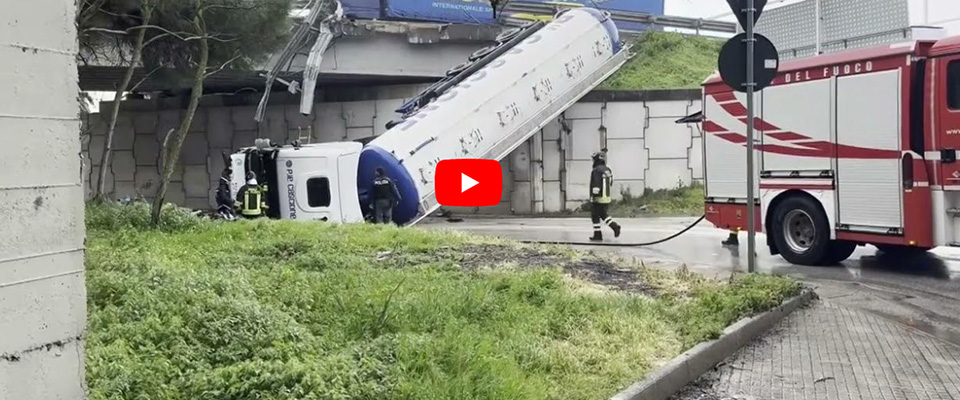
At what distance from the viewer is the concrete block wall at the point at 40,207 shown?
2.70m

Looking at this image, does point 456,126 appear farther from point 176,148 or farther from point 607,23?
point 607,23

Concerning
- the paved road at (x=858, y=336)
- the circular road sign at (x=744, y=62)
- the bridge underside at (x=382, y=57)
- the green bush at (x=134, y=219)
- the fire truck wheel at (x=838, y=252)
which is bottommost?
the paved road at (x=858, y=336)

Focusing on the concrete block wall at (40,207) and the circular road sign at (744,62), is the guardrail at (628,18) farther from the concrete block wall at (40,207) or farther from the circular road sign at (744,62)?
the concrete block wall at (40,207)

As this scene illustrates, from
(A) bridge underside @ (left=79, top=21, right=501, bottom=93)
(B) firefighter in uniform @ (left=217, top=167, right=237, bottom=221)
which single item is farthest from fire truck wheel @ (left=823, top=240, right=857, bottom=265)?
(A) bridge underside @ (left=79, top=21, right=501, bottom=93)

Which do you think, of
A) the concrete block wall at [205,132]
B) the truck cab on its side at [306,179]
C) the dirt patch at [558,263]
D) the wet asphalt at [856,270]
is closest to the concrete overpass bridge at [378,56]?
the concrete block wall at [205,132]

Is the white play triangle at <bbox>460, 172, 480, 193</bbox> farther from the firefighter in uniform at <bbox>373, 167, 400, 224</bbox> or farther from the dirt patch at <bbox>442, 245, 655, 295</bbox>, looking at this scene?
the firefighter in uniform at <bbox>373, 167, 400, 224</bbox>

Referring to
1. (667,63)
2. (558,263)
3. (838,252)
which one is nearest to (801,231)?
(838,252)

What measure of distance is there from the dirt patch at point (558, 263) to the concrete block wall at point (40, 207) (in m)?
5.71

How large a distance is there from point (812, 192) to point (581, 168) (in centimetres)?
1280

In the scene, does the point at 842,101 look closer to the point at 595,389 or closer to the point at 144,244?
the point at 595,389

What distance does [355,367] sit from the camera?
→ 4.40 metres

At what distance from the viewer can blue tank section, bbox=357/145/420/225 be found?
645 inches

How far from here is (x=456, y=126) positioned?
687 inches

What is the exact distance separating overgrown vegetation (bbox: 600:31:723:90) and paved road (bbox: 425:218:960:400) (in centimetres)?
1378
